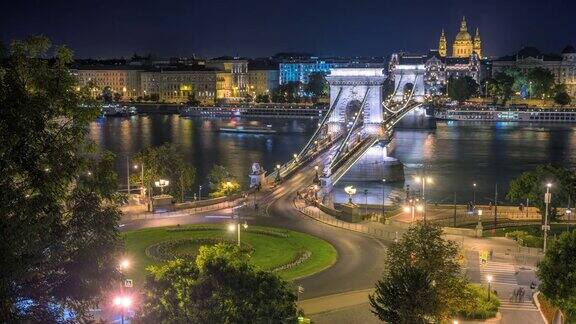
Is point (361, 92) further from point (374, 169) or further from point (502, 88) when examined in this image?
point (502, 88)

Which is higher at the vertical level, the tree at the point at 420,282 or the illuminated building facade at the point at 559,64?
the illuminated building facade at the point at 559,64

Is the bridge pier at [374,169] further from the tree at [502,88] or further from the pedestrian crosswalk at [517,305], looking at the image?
the tree at [502,88]

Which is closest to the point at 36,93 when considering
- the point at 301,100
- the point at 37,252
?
the point at 37,252

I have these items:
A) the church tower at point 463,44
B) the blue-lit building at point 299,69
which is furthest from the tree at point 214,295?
the church tower at point 463,44

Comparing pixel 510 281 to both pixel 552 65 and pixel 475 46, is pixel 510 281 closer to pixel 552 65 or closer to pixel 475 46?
pixel 552 65

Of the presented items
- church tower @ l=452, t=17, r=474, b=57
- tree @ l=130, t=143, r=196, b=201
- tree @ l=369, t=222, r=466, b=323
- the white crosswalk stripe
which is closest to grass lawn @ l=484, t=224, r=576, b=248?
the white crosswalk stripe

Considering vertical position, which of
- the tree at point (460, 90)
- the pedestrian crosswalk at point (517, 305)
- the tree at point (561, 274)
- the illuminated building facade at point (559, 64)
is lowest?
the pedestrian crosswalk at point (517, 305)

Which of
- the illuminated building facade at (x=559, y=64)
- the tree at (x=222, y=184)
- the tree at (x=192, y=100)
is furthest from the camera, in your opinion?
the tree at (x=192, y=100)
